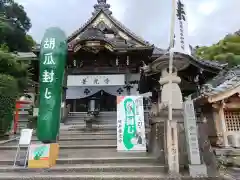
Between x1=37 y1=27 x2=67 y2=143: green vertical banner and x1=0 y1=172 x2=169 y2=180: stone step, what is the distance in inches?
38.3

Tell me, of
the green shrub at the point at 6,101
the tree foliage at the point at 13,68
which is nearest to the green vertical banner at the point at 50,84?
the green shrub at the point at 6,101

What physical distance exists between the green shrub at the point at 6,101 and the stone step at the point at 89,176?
184 inches

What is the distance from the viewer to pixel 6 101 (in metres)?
9.25

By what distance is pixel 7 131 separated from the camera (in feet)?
30.6

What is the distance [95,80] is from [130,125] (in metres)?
6.52

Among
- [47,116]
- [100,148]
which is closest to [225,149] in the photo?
[100,148]

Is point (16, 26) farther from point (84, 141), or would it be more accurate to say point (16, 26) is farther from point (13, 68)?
point (84, 141)

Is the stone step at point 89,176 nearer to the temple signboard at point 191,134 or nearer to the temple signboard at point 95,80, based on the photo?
the temple signboard at point 191,134

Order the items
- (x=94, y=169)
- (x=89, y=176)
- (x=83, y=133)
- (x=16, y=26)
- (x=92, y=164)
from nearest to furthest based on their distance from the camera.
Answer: (x=89, y=176)
(x=94, y=169)
(x=92, y=164)
(x=83, y=133)
(x=16, y=26)

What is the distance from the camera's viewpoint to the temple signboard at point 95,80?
1279 centimetres

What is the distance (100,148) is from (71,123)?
171 inches

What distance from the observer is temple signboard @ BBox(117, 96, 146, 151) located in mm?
6660

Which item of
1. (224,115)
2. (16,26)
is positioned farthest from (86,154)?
(16,26)

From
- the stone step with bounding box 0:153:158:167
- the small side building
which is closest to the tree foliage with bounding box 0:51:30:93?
the stone step with bounding box 0:153:158:167
